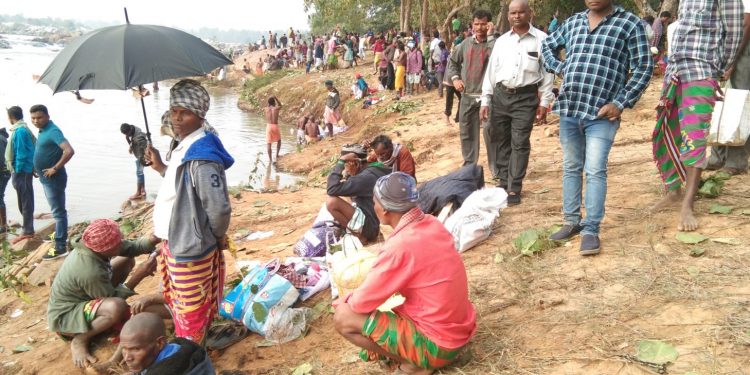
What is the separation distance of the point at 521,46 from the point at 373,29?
34.5 m

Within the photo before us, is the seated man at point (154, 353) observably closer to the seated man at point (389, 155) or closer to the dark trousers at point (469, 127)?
the seated man at point (389, 155)

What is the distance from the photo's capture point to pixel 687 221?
3658mm

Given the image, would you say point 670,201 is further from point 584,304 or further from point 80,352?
point 80,352

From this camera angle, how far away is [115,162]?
13445 millimetres

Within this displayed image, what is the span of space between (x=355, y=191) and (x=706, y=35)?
2892 mm

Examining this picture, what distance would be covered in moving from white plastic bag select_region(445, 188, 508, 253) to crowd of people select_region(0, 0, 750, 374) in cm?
58

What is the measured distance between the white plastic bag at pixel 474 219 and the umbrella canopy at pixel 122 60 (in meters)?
2.27

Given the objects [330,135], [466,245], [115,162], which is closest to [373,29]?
[330,135]

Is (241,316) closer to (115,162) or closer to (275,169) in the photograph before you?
(275,169)

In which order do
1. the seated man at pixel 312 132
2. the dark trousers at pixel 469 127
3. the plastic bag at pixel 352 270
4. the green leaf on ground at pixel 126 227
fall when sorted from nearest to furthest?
the plastic bag at pixel 352 270, the dark trousers at pixel 469 127, the green leaf on ground at pixel 126 227, the seated man at pixel 312 132

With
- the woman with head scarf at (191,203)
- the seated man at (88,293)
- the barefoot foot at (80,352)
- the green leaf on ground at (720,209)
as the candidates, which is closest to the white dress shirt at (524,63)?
the green leaf on ground at (720,209)

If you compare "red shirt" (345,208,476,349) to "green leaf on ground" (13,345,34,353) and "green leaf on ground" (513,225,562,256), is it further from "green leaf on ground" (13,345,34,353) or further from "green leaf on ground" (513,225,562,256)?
Result: "green leaf on ground" (13,345,34,353)

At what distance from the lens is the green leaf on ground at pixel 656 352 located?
250 centimetres

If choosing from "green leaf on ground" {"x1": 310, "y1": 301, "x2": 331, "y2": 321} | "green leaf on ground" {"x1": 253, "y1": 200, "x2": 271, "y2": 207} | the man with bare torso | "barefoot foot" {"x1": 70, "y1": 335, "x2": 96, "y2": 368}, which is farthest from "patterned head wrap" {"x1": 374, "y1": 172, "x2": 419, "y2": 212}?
the man with bare torso
